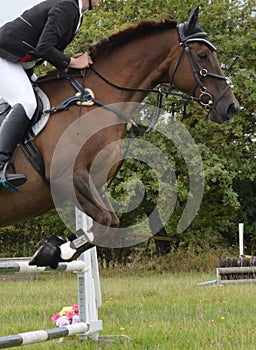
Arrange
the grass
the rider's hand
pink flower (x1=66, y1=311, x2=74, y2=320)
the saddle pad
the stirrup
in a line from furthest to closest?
pink flower (x1=66, y1=311, x2=74, y2=320), the grass, the rider's hand, the saddle pad, the stirrup

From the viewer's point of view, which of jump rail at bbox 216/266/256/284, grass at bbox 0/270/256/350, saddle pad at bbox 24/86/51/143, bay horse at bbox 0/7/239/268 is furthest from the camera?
jump rail at bbox 216/266/256/284

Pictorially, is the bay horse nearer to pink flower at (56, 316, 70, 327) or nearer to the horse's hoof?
the horse's hoof

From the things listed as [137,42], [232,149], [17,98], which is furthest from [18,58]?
[232,149]

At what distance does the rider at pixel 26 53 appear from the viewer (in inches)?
170

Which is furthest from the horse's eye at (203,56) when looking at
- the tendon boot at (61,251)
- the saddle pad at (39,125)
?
the tendon boot at (61,251)

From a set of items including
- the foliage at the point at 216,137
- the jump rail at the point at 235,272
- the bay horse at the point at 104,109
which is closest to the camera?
the bay horse at the point at 104,109

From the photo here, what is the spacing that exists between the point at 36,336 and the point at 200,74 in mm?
2346

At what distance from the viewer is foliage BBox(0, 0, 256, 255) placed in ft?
61.8

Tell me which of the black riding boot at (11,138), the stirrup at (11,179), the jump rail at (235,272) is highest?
the black riding boot at (11,138)

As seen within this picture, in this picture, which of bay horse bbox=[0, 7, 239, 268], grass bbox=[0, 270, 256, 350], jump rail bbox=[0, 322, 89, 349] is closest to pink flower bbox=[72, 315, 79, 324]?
grass bbox=[0, 270, 256, 350]

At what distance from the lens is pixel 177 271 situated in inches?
718

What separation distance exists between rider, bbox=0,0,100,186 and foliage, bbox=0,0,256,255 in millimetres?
13703

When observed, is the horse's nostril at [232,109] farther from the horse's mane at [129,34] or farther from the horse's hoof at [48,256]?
the horse's hoof at [48,256]

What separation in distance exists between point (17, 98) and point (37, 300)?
20.9ft
